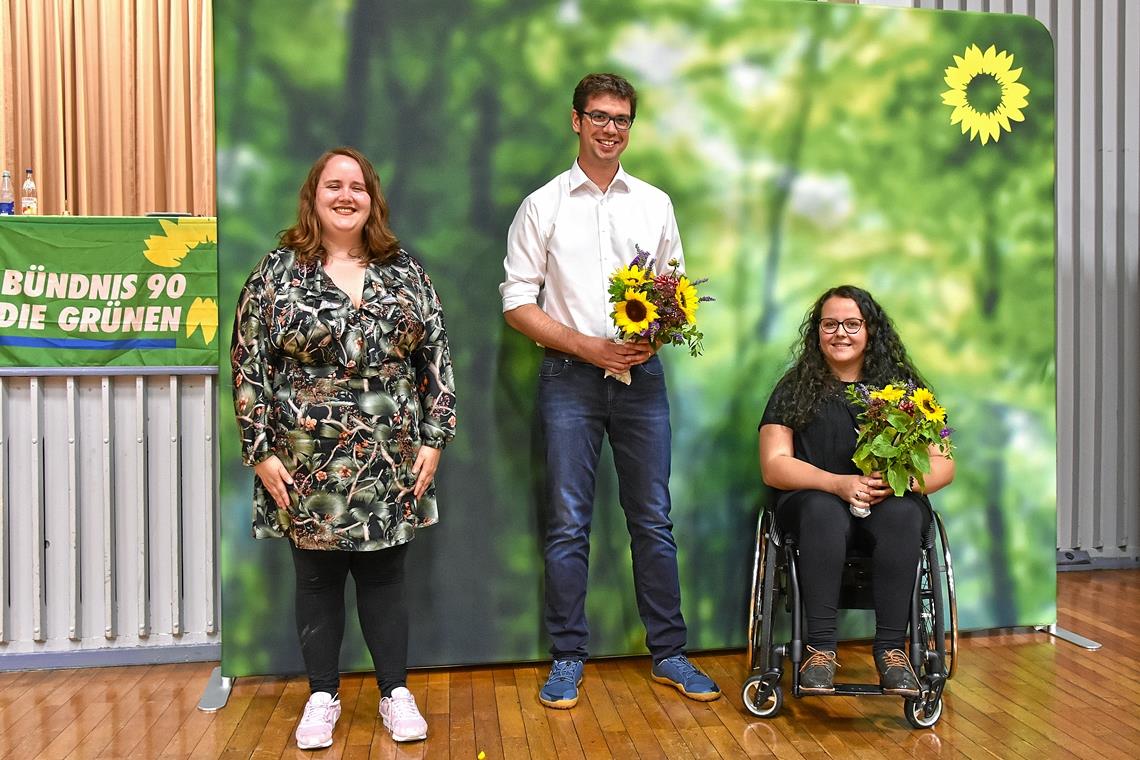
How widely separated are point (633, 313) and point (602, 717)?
3.54ft

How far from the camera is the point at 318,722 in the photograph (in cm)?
248

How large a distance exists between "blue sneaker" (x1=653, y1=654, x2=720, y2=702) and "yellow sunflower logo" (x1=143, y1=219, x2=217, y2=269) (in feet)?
6.41

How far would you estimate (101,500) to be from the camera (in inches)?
124

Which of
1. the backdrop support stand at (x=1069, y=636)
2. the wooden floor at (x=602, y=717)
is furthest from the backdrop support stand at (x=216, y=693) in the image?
the backdrop support stand at (x=1069, y=636)

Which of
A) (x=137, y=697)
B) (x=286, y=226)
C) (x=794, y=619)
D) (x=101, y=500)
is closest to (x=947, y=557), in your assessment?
(x=794, y=619)

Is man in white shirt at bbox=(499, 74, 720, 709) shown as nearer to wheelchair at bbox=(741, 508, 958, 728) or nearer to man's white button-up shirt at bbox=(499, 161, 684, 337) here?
man's white button-up shirt at bbox=(499, 161, 684, 337)

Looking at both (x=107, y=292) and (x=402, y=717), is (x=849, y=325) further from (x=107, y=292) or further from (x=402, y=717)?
(x=107, y=292)

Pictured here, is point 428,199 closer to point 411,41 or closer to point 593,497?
point 411,41

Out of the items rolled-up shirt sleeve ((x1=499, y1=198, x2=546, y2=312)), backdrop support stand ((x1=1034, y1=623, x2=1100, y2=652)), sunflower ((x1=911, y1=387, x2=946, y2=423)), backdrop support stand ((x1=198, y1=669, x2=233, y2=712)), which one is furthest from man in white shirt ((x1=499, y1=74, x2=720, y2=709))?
backdrop support stand ((x1=1034, y1=623, x2=1100, y2=652))

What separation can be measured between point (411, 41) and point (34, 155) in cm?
390

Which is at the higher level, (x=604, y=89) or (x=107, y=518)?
(x=604, y=89)

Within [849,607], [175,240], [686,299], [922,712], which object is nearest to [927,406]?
[849,607]

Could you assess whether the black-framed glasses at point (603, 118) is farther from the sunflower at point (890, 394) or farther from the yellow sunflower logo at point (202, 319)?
the yellow sunflower logo at point (202, 319)

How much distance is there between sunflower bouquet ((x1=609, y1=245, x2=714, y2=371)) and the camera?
Result: 8.43 feet
